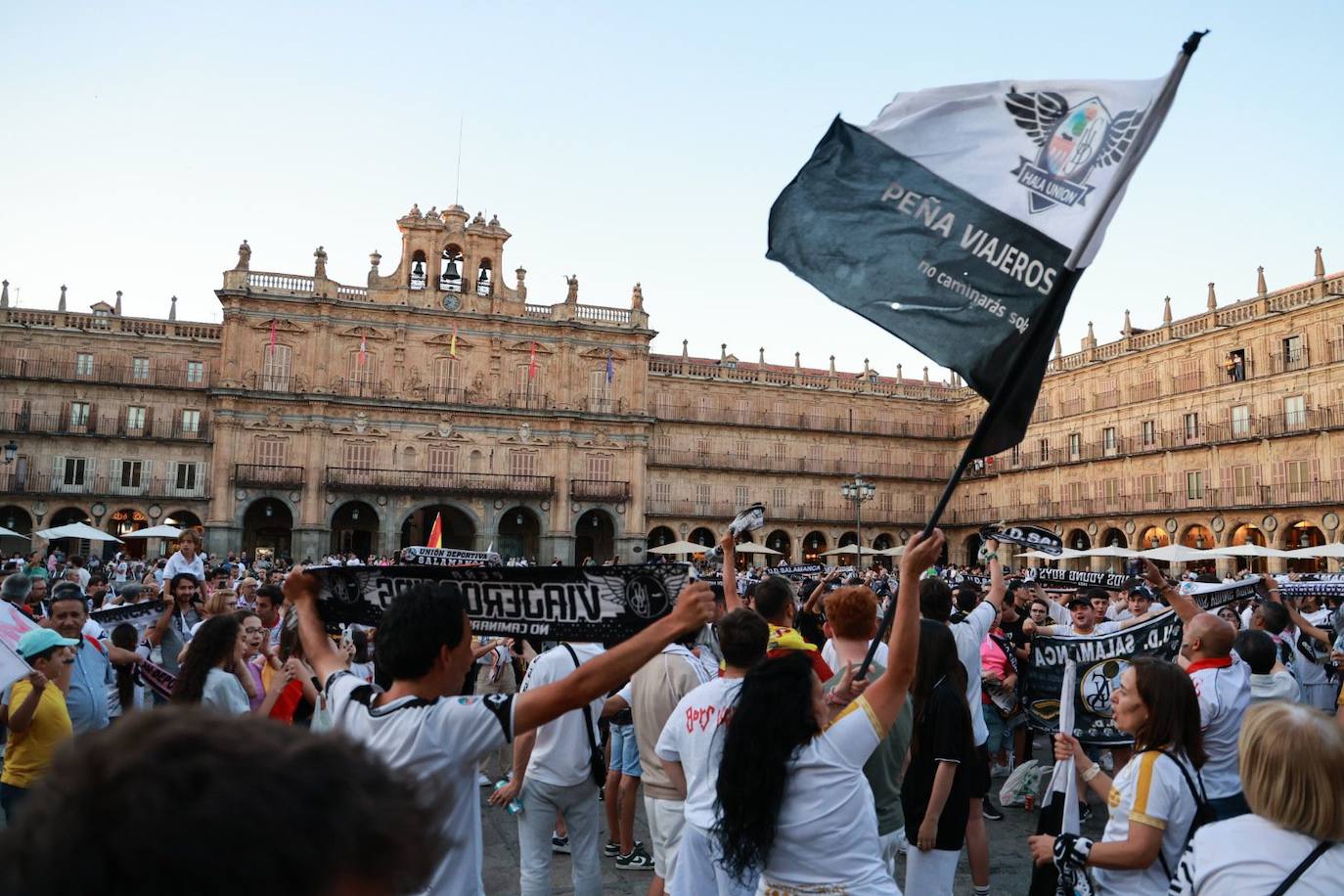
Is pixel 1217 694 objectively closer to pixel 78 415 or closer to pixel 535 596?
pixel 535 596

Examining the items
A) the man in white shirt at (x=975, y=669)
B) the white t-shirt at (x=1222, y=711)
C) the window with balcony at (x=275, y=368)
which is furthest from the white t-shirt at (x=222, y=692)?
the window with balcony at (x=275, y=368)

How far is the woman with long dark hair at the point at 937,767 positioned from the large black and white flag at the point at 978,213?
1453 millimetres

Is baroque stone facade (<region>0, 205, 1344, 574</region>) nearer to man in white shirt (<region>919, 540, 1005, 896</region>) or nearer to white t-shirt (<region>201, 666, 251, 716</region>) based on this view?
man in white shirt (<region>919, 540, 1005, 896</region>)

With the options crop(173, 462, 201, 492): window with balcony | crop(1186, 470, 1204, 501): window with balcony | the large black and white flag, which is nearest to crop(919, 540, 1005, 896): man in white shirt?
the large black and white flag

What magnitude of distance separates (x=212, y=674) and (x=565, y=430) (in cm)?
3917

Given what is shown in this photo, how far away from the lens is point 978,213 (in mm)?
4004

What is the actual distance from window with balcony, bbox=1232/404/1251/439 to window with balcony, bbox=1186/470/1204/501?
213cm

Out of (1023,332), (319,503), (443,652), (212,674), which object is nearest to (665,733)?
(443,652)

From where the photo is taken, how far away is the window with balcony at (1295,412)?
1372 inches

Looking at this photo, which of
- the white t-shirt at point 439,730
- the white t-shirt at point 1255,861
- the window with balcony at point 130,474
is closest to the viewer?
the white t-shirt at point 1255,861

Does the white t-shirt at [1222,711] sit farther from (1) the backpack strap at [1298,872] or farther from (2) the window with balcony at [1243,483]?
(2) the window with balcony at [1243,483]

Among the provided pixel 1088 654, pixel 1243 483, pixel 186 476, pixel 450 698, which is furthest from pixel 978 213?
pixel 186 476

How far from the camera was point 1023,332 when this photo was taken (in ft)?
12.2

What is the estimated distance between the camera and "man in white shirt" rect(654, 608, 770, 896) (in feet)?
11.9
